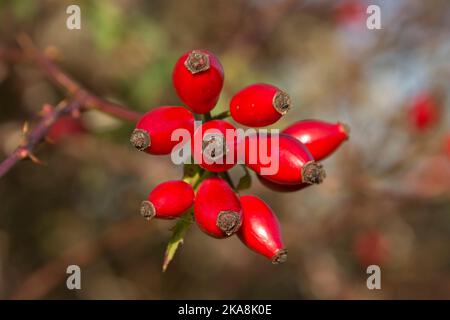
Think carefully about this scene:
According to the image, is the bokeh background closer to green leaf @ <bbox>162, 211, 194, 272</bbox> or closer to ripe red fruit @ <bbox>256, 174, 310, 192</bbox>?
ripe red fruit @ <bbox>256, 174, 310, 192</bbox>

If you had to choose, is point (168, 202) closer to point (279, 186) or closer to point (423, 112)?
point (279, 186)

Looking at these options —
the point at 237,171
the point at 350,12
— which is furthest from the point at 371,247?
the point at 350,12

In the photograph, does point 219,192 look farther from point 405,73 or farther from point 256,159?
point 405,73

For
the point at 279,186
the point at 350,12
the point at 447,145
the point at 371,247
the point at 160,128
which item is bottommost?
the point at 279,186

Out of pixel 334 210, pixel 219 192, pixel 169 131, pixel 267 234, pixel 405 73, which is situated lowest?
pixel 267 234

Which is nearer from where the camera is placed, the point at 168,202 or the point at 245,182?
the point at 168,202

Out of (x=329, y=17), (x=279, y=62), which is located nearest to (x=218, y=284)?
(x=279, y=62)

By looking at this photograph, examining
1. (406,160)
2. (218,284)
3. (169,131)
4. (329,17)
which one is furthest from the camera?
(329,17)
